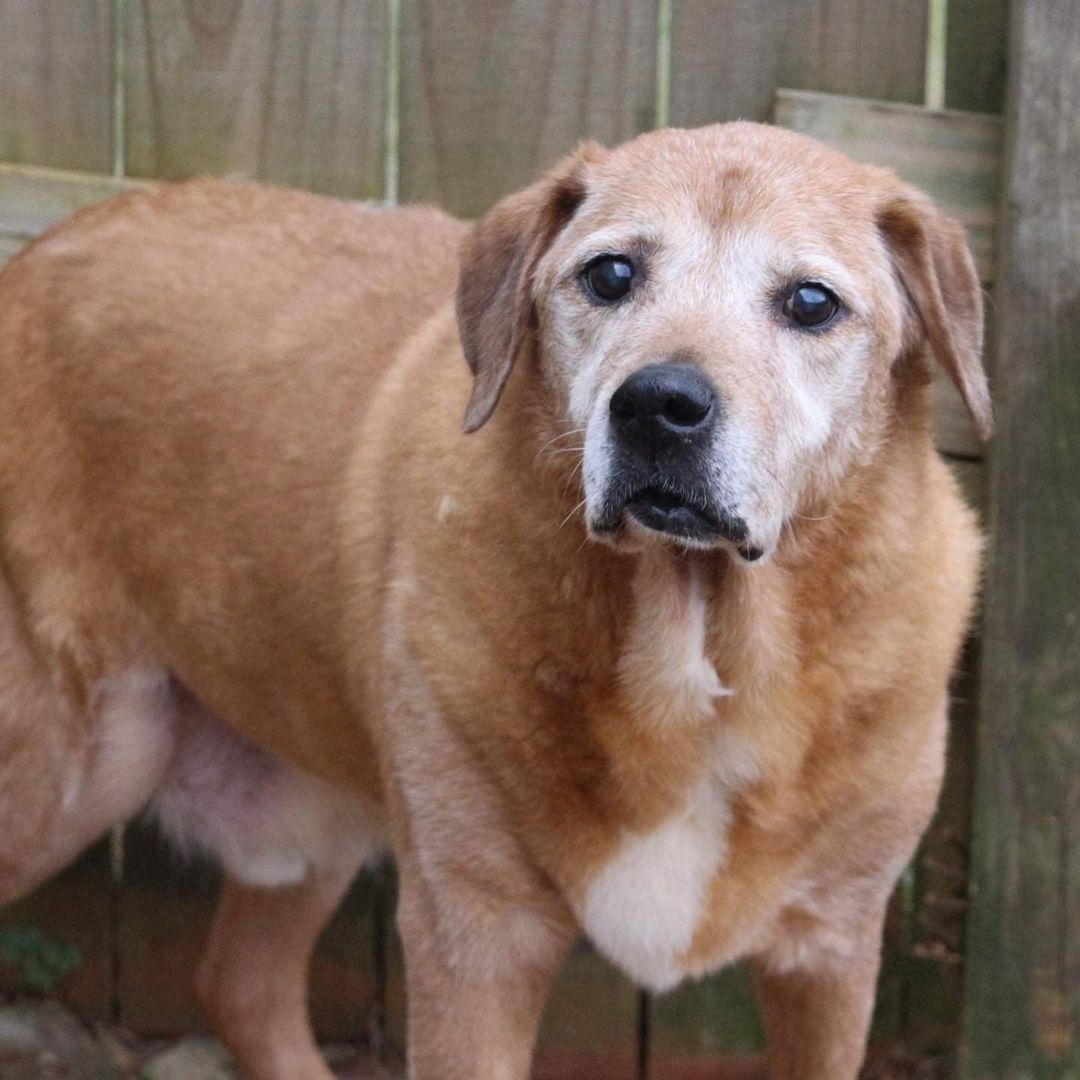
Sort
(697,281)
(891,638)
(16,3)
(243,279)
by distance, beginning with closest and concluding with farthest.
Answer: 1. (697,281)
2. (891,638)
3. (243,279)
4. (16,3)

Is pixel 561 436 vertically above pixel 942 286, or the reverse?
pixel 942 286

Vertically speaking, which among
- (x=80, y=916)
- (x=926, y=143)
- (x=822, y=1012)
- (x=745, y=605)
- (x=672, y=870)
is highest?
(x=926, y=143)

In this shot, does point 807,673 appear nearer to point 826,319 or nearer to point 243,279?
point 826,319

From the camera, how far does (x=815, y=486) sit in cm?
274

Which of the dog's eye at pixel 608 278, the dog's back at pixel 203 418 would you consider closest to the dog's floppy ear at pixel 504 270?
the dog's eye at pixel 608 278

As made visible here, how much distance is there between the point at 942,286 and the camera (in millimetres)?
2869

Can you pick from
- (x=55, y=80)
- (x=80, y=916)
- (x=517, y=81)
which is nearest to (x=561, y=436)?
(x=517, y=81)

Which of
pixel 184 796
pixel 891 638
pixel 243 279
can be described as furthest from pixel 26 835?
pixel 891 638

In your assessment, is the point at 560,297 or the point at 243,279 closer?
the point at 560,297

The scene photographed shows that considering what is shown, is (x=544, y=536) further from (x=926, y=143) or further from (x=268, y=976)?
(x=268, y=976)

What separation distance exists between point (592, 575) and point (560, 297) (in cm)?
43

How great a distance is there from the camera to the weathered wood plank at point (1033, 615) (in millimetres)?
3463

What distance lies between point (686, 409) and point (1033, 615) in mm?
1360

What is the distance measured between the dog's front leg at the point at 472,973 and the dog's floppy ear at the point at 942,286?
1088 mm
